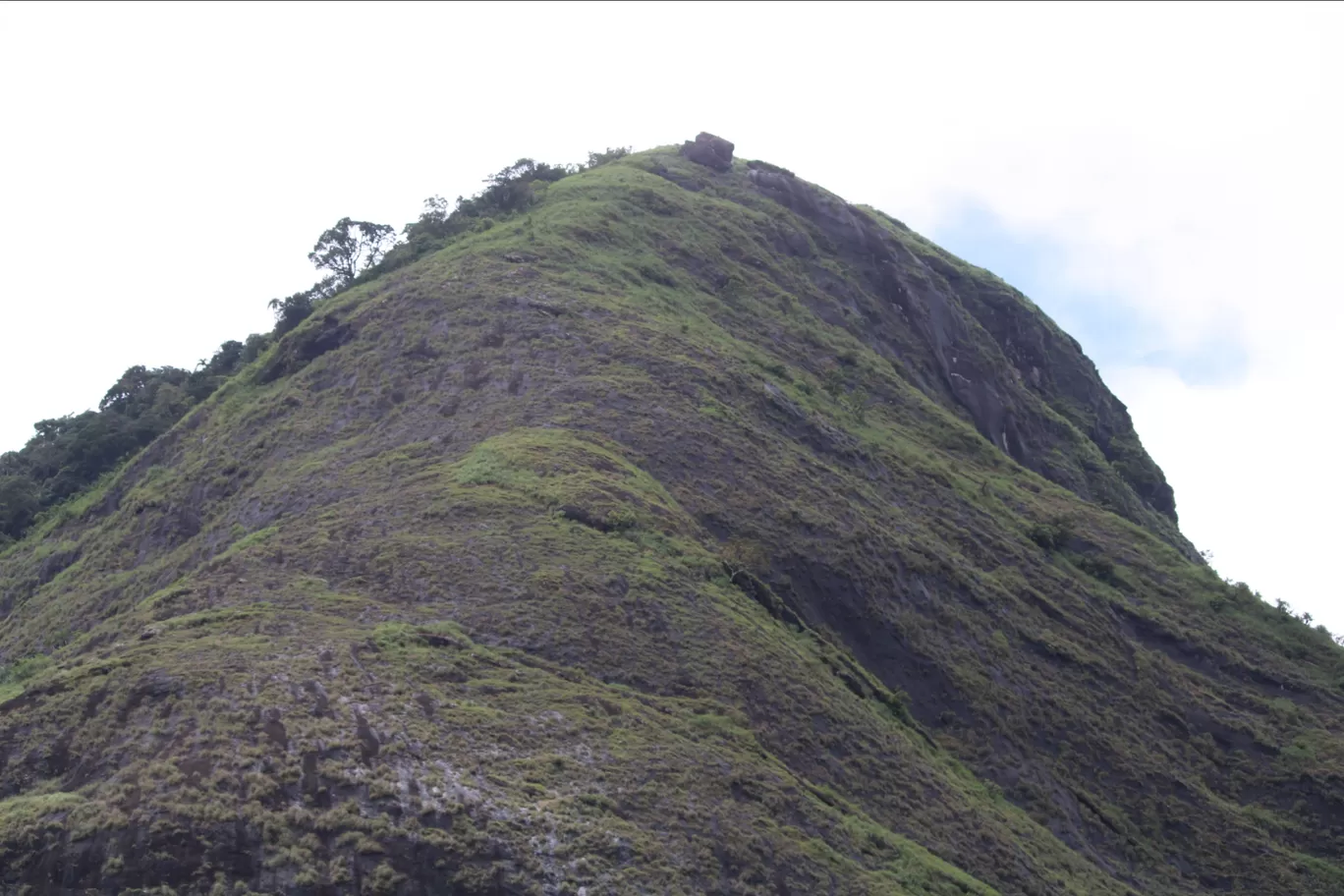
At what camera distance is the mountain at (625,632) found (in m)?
25.8

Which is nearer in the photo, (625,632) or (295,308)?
(625,632)

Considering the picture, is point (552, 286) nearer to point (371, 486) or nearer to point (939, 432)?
point (371, 486)

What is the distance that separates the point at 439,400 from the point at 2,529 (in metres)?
26.4

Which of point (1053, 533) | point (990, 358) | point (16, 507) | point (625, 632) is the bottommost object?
point (1053, 533)

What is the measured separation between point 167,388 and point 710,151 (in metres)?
35.2

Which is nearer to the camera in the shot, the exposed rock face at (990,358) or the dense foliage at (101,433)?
the dense foliage at (101,433)

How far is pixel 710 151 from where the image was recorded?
265 feet

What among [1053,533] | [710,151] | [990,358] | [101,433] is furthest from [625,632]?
[710,151]

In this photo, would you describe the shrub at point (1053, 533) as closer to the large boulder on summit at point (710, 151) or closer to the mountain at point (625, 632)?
the mountain at point (625, 632)

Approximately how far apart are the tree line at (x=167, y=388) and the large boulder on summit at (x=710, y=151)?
10920mm

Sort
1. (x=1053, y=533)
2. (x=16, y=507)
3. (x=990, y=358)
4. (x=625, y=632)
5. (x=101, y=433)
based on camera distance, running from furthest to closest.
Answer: (x=990, y=358), (x=101, y=433), (x=16, y=507), (x=1053, y=533), (x=625, y=632)

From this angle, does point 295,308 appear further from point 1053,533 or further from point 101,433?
point 1053,533

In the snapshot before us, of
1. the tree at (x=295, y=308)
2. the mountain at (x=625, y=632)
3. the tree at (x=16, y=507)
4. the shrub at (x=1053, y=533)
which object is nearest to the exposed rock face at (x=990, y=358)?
the mountain at (x=625, y=632)

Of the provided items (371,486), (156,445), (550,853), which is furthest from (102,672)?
(156,445)
